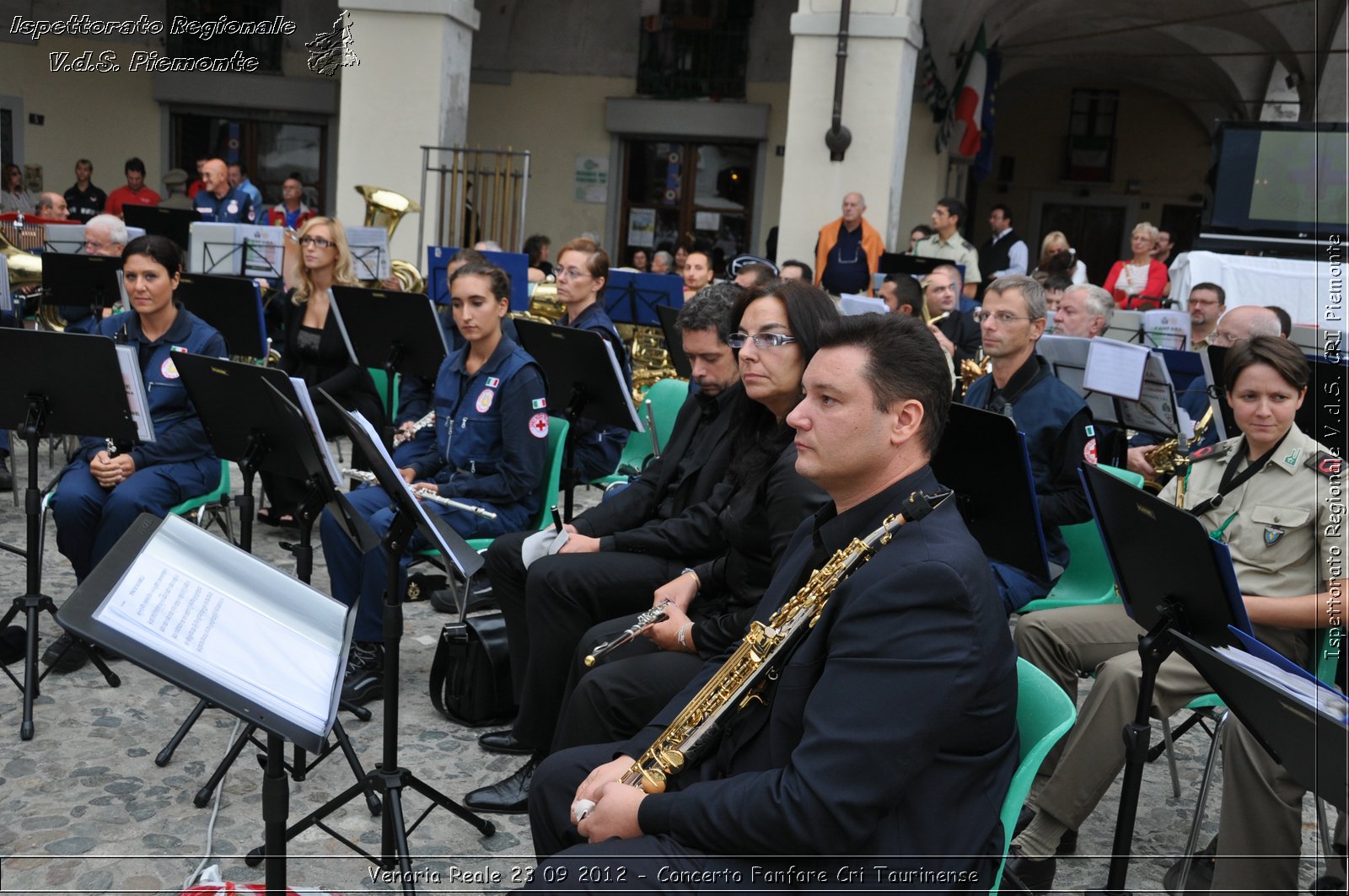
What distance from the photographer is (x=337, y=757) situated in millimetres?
3893

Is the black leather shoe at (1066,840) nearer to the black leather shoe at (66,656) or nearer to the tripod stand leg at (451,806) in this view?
the tripod stand leg at (451,806)

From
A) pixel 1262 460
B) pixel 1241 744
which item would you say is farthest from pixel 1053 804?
pixel 1262 460

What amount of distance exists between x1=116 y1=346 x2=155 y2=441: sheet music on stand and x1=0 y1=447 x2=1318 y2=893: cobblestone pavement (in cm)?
101

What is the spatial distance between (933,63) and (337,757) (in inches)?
523

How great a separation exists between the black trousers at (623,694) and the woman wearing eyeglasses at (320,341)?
126 inches

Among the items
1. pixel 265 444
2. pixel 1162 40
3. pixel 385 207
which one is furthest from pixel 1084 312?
pixel 1162 40

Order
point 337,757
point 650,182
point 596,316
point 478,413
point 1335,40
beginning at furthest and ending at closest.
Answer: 1. point 650,182
2. point 1335,40
3. point 596,316
4. point 478,413
5. point 337,757

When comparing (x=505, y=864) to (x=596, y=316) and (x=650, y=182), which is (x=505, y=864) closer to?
(x=596, y=316)

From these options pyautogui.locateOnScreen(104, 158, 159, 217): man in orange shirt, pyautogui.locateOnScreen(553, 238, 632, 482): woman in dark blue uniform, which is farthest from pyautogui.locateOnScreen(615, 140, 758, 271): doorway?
pyautogui.locateOnScreen(553, 238, 632, 482): woman in dark blue uniform

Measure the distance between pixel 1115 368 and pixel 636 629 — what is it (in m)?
2.97

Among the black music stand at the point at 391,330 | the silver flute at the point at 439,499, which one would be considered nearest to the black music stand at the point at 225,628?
the silver flute at the point at 439,499

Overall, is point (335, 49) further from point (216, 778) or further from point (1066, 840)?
point (1066, 840)

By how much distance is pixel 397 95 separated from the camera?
11.8 m

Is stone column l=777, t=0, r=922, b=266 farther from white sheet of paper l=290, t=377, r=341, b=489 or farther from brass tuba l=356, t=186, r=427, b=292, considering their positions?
white sheet of paper l=290, t=377, r=341, b=489
